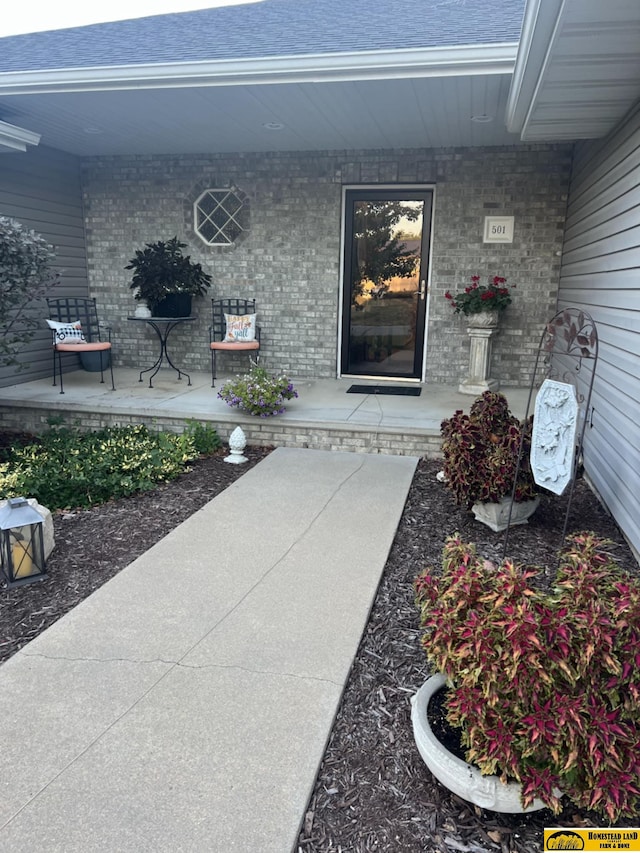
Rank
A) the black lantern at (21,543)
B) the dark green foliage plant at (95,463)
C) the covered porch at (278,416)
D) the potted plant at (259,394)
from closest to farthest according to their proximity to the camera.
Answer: the black lantern at (21,543) → the dark green foliage plant at (95,463) → the covered porch at (278,416) → the potted plant at (259,394)

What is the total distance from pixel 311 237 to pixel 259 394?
2.40 m

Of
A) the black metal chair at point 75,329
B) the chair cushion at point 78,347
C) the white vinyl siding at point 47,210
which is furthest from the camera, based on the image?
the white vinyl siding at point 47,210

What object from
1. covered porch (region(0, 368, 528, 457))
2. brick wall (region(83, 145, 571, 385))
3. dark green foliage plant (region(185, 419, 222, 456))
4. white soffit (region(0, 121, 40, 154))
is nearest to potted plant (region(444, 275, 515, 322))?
brick wall (region(83, 145, 571, 385))

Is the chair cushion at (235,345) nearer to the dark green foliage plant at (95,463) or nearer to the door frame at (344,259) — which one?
the door frame at (344,259)

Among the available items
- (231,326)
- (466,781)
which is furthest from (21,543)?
(231,326)

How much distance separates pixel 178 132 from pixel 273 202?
1207mm

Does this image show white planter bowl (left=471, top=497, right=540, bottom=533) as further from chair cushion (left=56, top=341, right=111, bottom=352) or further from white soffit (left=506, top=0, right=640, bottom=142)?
chair cushion (left=56, top=341, right=111, bottom=352)

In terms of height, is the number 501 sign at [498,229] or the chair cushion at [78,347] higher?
the number 501 sign at [498,229]

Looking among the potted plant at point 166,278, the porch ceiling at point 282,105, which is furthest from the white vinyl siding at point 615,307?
the potted plant at point 166,278

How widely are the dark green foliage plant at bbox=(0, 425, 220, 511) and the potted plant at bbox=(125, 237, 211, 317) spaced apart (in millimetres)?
1653

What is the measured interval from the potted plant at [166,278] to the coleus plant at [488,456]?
3829mm

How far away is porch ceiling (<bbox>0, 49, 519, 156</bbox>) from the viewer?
158 inches

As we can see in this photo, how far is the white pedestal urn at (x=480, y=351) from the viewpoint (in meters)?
5.70

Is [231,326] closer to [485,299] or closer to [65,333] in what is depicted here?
[65,333]
